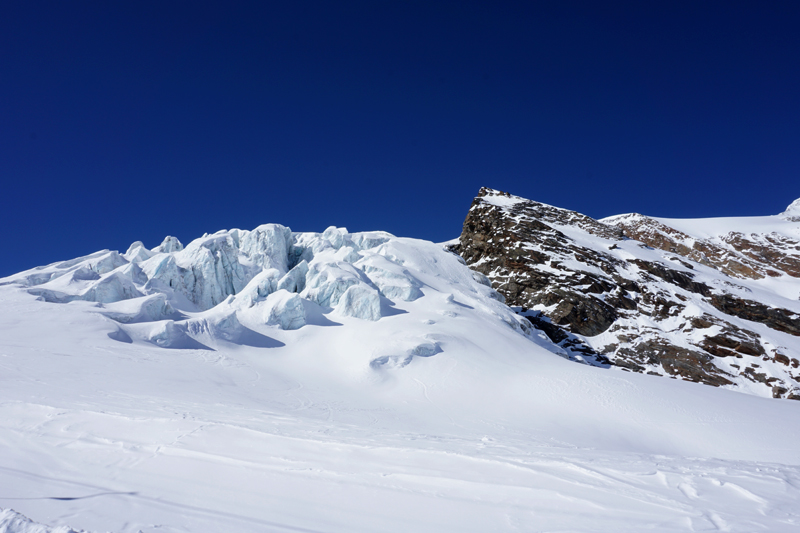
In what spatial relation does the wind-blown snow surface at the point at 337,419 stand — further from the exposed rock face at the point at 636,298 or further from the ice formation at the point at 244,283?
the exposed rock face at the point at 636,298

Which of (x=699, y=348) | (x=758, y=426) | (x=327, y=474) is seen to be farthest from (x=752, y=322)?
Answer: (x=327, y=474)

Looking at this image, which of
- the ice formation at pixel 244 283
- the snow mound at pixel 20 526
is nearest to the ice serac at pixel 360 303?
the ice formation at pixel 244 283

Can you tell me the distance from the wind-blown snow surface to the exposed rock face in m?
11.0

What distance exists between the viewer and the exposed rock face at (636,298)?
3866 centimetres

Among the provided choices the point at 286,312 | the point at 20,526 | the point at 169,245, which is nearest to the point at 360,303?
the point at 286,312

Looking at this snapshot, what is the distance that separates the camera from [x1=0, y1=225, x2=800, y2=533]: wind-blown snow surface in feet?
17.1

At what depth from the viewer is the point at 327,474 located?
6.34 meters

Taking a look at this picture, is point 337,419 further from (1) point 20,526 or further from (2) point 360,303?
(2) point 360,303

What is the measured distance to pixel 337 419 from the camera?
614 inches

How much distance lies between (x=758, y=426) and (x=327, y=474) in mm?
19868

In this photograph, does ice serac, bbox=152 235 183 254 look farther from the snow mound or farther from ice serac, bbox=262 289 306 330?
the snow mound

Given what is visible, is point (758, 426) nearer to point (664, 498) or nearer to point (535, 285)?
point (664, 498)

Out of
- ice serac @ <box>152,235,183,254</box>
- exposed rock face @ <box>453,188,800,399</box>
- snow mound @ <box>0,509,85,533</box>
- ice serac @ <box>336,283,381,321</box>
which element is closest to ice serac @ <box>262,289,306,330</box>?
ice serac @ <box>336,283,381,321</box>

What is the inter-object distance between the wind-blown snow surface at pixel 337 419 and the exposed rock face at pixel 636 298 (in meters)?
11.0
